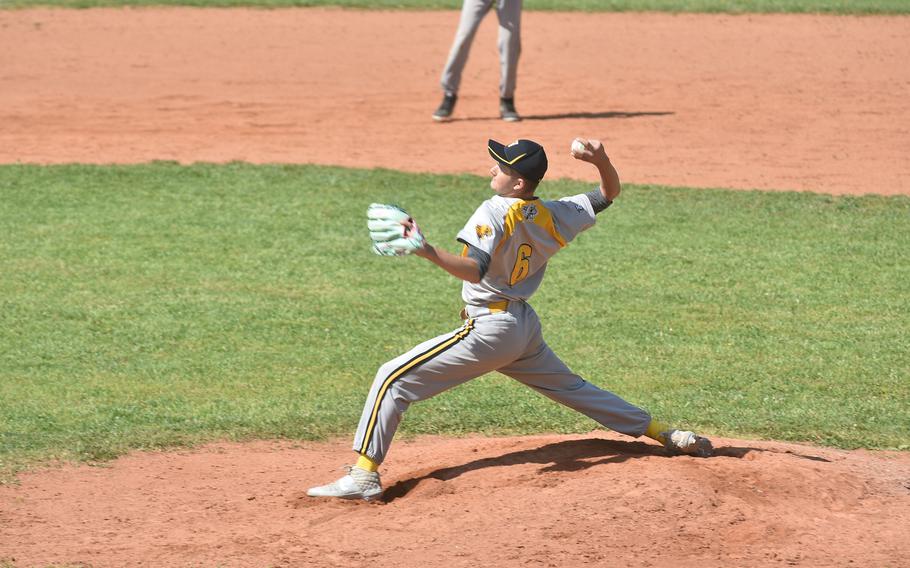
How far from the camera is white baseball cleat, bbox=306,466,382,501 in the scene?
590 cm

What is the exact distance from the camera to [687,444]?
617 centimetres

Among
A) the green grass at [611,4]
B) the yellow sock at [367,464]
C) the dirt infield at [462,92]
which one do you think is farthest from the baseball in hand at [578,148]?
the green grass at [611,4]

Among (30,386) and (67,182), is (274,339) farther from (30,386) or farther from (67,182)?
(67,182)

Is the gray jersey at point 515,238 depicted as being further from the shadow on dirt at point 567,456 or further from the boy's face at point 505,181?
the shadow on dirt at point 567,456

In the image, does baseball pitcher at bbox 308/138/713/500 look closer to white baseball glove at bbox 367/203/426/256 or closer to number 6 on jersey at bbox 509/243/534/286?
number 6 on jersey at bbox 509/243/534/286

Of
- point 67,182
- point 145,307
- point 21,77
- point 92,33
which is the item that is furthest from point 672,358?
point 92,33

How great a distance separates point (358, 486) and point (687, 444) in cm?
157

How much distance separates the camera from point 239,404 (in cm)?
767

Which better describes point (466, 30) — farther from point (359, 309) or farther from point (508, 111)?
point (359, 309)

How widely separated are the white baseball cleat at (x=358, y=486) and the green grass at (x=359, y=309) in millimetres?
1346

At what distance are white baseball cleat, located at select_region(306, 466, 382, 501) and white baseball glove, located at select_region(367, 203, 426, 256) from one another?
1127mm

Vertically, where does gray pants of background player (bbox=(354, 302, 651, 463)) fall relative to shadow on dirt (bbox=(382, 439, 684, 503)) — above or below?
above

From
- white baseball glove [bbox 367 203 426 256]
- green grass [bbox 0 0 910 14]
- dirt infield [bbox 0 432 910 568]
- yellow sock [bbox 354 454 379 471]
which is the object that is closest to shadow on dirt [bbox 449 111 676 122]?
green grass [bbox 0 0 910 14]

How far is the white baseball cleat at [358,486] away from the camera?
590cm
